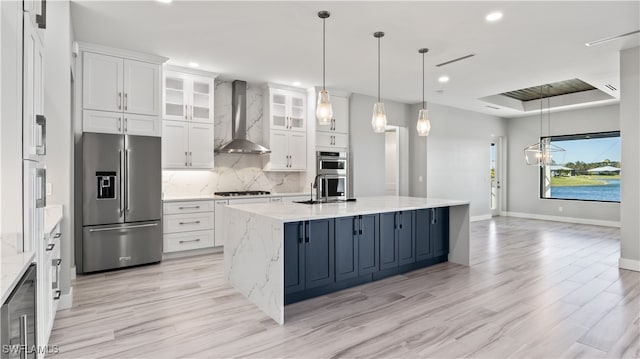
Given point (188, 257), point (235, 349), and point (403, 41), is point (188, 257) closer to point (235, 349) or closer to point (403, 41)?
point (235, 349)

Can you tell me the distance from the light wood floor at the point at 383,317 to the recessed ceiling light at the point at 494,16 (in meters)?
2.75

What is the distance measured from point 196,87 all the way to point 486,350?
484 centimetres

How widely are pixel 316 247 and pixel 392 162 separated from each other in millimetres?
5369

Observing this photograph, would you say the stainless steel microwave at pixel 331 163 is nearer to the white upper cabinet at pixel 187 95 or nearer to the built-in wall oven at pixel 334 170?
the built-in wall oven at pixel 334 170

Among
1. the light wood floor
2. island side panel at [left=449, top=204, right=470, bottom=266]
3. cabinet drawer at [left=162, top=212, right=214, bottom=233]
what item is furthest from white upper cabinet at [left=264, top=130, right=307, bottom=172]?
island side panel at [left=449, top=204, right=470, bottom=266]

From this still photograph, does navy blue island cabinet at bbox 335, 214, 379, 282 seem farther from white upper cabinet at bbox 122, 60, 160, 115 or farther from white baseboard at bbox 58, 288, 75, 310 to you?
white upper cabinet at bbox 122, 60, 160, 115

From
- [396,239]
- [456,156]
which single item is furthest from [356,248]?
[456,156]

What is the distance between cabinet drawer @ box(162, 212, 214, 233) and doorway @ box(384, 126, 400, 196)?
4.04 m

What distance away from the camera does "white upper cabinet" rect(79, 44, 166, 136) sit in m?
4.22

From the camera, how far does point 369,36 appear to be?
13.0 feet

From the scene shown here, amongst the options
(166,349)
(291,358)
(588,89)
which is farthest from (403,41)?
(588,89)

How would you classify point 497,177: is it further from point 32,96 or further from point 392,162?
point 32,96

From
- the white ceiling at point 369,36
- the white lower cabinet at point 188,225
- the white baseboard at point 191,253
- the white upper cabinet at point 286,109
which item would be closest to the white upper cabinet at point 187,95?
the white ceiling at point 369,36

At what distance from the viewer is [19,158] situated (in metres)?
1.63
